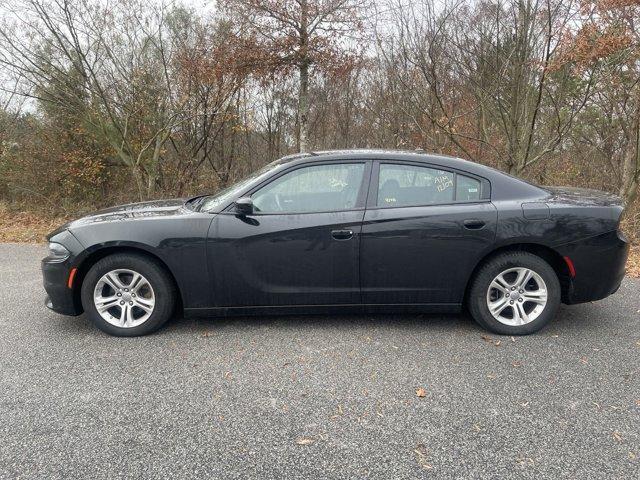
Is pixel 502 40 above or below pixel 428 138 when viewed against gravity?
above

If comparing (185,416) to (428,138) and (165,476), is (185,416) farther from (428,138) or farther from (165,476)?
(428,138)

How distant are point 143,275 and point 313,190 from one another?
1.56 metres

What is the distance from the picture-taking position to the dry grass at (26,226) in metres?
8.53

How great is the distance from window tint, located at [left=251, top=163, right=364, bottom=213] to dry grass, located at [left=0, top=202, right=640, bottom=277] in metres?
5.02

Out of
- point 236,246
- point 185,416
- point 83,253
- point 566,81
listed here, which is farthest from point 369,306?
point 566,81

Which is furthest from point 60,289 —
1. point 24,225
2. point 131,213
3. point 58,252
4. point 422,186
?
point 24,225

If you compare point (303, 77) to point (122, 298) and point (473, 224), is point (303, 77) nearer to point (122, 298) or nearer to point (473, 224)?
point (473, 224)

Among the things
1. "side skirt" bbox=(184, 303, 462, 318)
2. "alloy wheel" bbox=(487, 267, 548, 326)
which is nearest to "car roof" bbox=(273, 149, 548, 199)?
"alloy wheel" bbox=(487, 267, 548, 326)

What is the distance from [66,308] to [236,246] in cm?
152

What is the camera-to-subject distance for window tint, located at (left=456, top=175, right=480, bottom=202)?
3676 millimetres

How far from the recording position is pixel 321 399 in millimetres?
2730

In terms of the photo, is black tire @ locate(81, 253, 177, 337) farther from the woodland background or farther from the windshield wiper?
the woodland background

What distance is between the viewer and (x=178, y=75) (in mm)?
9430

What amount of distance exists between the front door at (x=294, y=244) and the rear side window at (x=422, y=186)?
202 mm
